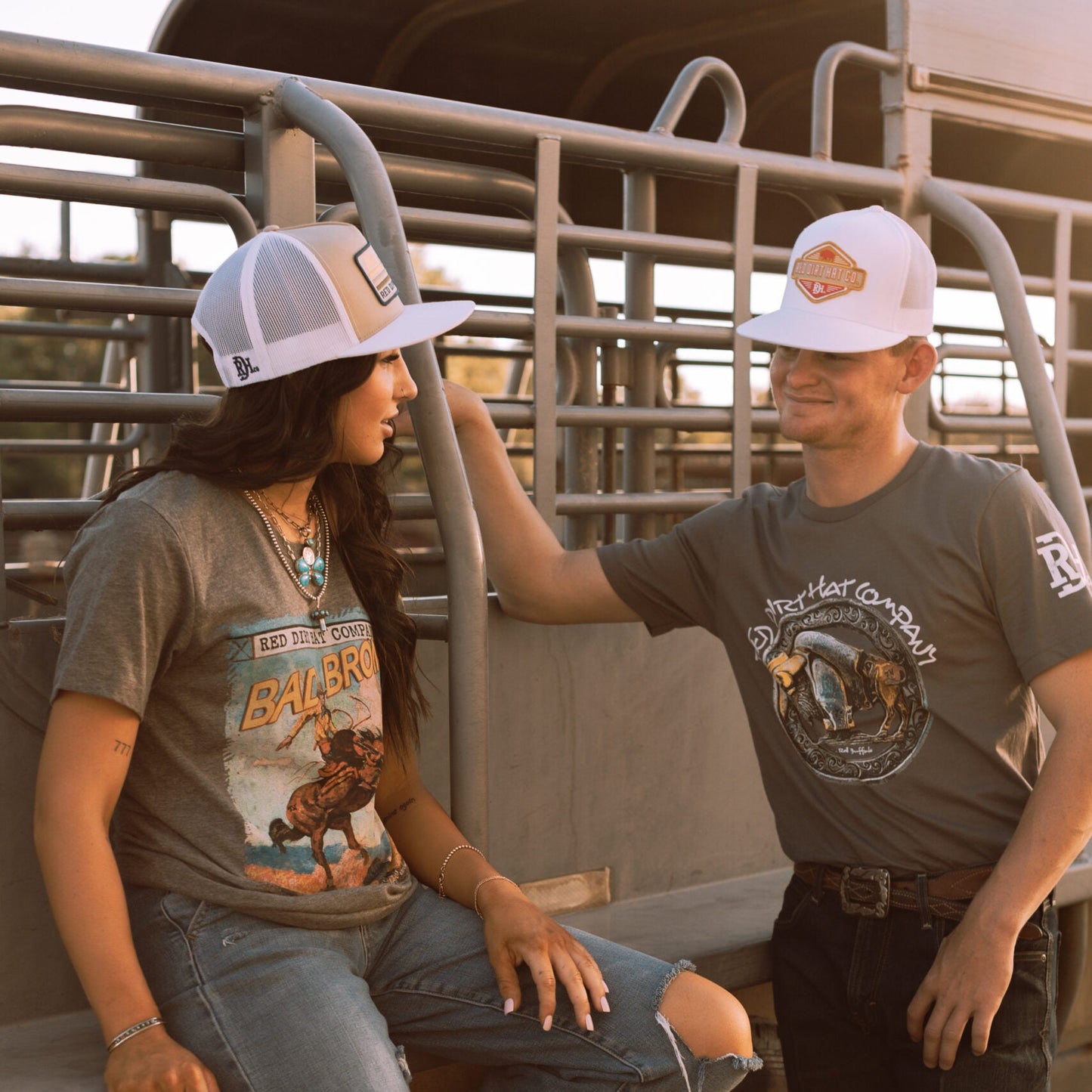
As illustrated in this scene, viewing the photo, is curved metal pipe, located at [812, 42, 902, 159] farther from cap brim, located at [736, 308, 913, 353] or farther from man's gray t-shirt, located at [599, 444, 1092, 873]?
man's gray t-shirt, located at [599, 444, 1092, 873]

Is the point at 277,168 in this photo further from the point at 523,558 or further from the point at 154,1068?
the point at 154,1068

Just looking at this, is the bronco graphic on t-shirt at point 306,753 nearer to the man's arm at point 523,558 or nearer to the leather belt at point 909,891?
the man's arm at point 523,558

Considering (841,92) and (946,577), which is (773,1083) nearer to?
(946,577)

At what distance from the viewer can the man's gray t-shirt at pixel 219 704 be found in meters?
1.69

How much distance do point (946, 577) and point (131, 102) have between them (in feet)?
6.65

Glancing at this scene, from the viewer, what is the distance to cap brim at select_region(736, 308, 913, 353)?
222 cm

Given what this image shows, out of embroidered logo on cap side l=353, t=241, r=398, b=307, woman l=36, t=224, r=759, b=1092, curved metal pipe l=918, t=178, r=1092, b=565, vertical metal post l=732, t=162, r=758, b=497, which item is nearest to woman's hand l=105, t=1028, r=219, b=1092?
woman l=36, t=224, r=759, b=1092

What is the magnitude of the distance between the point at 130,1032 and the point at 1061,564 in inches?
59.4

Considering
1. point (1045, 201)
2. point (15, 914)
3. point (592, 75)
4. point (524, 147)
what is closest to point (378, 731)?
point (15, 914)

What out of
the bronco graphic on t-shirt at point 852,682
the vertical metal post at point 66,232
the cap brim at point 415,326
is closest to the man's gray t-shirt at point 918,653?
the bronco graphic on t-shirt at point 852,682

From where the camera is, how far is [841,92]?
4.79 meters

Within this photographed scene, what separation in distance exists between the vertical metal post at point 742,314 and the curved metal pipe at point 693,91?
0.34 ft

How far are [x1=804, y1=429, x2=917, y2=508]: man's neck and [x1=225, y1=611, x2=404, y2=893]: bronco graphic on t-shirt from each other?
856 mm

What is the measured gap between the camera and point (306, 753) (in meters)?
1.85
